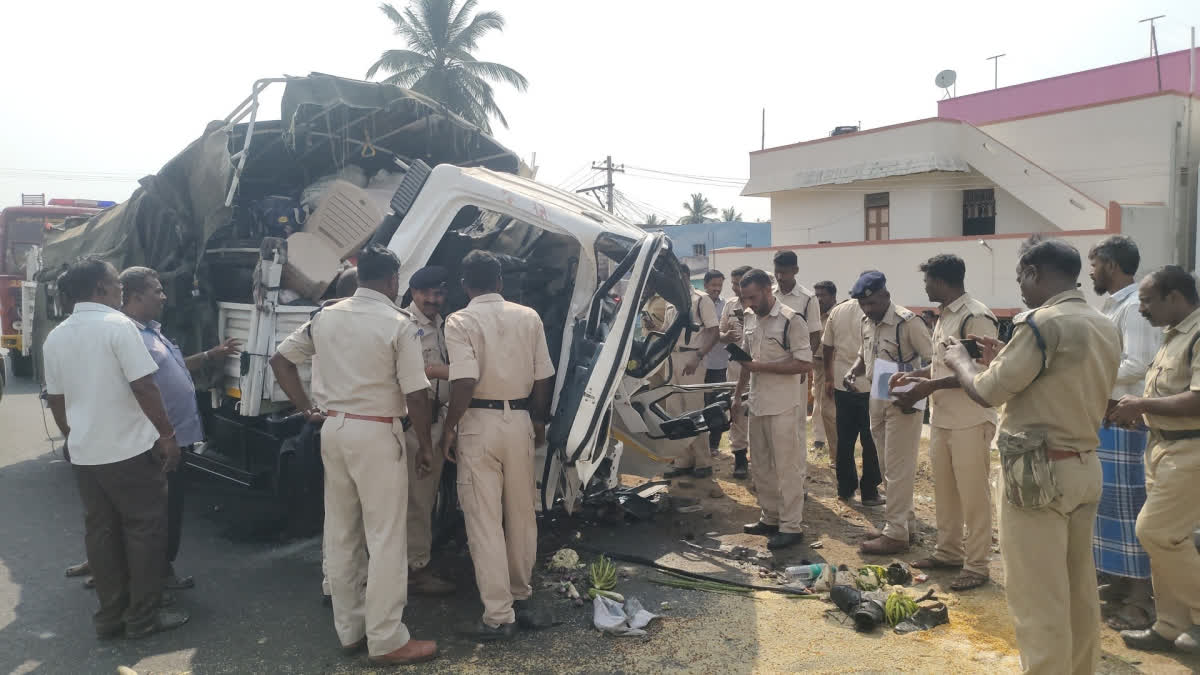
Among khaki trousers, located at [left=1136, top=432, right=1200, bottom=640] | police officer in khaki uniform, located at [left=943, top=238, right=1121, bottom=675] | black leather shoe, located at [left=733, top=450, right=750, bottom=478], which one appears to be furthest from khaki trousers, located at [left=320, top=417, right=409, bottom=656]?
black leather shoe, located at [left=733, top=450, right=750, bottom=478]

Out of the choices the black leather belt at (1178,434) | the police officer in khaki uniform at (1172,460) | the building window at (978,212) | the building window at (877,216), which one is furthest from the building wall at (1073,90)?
the black leather belt at (1178,434)

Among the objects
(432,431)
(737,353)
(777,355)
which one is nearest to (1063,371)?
(737,353)

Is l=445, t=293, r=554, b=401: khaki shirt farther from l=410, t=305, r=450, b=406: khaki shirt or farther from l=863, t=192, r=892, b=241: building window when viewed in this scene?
l=863, t=192, r=892, b=241: building window

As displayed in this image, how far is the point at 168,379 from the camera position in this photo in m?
4.42

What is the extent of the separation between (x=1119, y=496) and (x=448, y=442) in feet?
11.7

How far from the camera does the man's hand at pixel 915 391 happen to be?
3.73 m

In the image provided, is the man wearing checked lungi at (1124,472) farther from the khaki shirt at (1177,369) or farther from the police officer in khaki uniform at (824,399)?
the police officer in khaki uniform at (824,399)

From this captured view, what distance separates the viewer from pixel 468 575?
4.73 m

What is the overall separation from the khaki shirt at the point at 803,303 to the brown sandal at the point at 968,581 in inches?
81.3

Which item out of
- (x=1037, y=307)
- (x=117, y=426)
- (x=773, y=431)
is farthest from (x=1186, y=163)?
(x=117, y=426)

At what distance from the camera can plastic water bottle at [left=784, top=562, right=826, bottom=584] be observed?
4.60 m

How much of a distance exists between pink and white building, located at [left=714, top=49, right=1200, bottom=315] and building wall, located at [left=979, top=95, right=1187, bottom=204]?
0.02 m

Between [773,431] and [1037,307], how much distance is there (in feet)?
8.01

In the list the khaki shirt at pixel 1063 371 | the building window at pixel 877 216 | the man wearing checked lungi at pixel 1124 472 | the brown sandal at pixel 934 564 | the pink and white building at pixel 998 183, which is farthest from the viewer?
the building window at pixel 877 216
